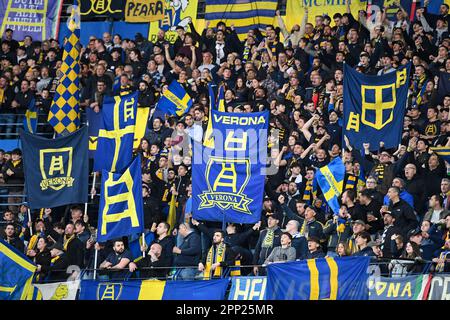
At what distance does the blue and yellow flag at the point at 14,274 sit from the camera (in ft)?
63.2

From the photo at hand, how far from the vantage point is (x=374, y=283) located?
17.3m

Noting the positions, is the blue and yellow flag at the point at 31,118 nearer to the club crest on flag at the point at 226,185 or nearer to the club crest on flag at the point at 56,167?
the club crest on flag at the point at 56,167

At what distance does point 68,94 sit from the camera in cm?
2392

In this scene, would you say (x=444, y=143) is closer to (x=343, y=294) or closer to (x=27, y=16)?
(x=343, y=294)

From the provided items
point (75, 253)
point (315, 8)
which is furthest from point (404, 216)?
point (315, 8)

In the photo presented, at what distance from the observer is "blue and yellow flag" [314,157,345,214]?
2006 cm

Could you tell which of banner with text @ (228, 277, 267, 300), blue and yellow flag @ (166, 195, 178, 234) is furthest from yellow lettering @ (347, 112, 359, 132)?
banner with text @ (228, 277, 267, 300)

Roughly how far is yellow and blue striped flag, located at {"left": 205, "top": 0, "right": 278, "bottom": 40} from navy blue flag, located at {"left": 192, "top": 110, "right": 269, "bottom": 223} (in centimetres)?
650

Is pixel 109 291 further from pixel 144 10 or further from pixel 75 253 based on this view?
pixel 144 10

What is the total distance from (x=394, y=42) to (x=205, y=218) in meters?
5.26

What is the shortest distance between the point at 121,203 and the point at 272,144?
283cm

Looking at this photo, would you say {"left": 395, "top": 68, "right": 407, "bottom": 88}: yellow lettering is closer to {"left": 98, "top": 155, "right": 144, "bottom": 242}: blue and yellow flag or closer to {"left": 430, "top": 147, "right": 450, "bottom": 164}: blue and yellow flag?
→ {"left": 430, "top": 147, "right": 450, "bottom": 164}: blue and yellow flag

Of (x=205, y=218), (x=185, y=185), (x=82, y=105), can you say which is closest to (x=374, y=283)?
(x=205, y=218)

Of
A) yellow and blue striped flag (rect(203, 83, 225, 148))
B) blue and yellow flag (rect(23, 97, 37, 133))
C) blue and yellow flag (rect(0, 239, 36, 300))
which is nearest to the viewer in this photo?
blue and yellow flag (rect(0, 239, 36, 300))
